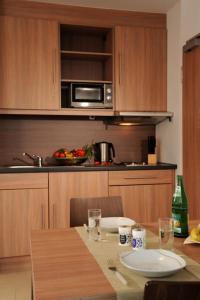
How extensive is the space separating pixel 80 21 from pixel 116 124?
1.12 m

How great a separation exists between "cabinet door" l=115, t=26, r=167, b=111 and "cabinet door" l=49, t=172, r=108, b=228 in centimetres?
79

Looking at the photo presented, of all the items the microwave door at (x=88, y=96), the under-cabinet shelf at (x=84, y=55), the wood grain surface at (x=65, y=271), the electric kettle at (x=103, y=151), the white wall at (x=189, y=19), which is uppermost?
the white wall at (x=189, y=19)

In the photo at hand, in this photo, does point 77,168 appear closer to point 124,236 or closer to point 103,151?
point 103,151

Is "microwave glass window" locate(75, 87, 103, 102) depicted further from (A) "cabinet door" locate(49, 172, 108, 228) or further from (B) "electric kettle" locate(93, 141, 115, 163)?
(A) "cabinet door" locate(49, 172, 108, 228)

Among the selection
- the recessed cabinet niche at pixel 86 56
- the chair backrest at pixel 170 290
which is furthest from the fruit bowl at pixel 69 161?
the chair backrest at pixel 170 290

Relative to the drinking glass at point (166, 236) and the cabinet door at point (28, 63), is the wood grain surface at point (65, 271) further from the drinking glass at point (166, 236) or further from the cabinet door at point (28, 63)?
the cabinet door at point (28, 63)

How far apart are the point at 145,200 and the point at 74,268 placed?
2.28 metres

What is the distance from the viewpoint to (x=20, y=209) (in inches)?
122

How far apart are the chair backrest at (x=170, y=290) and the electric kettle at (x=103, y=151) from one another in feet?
9.22

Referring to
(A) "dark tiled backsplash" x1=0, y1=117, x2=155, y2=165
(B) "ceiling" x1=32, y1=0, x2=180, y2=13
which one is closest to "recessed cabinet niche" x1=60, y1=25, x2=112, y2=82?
(B) "ceiling" x1=32, y1=0, x2=180, y2=13

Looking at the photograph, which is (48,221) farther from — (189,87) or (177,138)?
(189,87)

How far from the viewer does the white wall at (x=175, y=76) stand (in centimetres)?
319

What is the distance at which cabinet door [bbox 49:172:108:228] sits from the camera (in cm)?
317

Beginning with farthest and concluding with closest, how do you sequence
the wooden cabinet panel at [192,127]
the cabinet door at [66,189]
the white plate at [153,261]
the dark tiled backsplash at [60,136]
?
1. the dark tiled backsplash at [60,136]
2. the cabinet door at [66,189]
3. the wooden cabinet panel at [192,127]
4. the white plate at [153,261]
